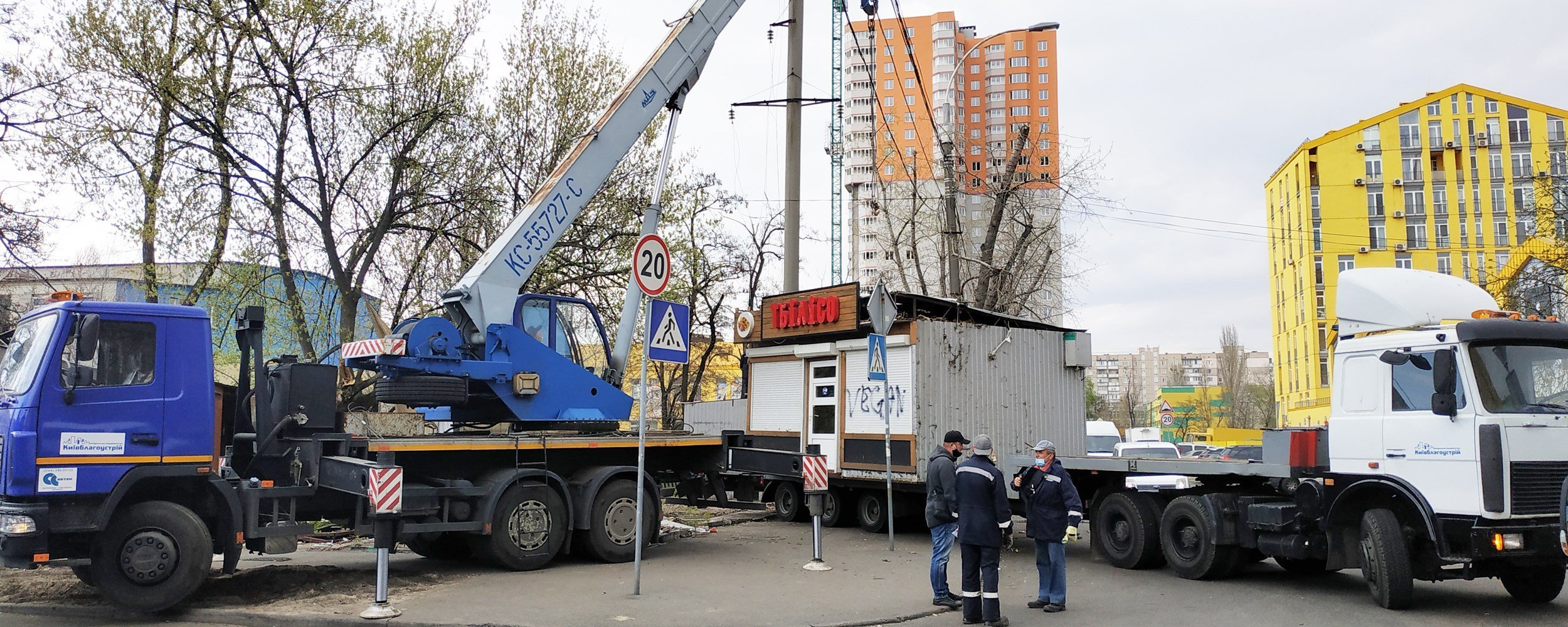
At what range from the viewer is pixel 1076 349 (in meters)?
15.5

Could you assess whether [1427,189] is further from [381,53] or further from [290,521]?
[290,521]

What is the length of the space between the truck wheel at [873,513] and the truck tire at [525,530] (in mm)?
5442

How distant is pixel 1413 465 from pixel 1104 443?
17964 millimetres

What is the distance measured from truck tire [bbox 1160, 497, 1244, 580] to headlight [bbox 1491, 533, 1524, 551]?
2.49 metres

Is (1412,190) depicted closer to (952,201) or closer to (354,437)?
(952,201)

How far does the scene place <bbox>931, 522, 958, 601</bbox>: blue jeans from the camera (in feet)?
29.0

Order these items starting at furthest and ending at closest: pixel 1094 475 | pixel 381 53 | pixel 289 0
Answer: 1. pixel 381 53
2. pixel 289 0
3. pixel 1094 475

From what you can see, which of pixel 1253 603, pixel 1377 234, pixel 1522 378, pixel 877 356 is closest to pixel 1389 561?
pixel 1253 603

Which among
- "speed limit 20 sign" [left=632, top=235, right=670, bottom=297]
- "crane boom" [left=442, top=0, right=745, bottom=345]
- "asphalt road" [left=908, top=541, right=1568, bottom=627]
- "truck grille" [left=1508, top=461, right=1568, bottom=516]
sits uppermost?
"crane boom" [left=442, top=0, right=745, bottom=345]

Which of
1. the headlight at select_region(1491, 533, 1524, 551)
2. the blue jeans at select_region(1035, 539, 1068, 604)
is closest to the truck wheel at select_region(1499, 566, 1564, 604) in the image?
the headlight at select_region(1491, 533, 1524, 551)

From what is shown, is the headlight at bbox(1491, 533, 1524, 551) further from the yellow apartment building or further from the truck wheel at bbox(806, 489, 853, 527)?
the yellow apartment building

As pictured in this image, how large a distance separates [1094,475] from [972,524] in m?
4.23

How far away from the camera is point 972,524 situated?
7.97 meters

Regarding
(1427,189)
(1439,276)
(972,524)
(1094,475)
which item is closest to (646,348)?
(972,524)
